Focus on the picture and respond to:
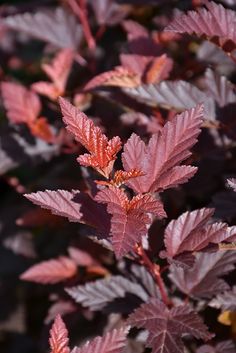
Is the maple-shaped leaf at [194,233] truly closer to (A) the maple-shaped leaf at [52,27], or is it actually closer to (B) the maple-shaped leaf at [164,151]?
(B) the maple-shaped leaf at [164,151]

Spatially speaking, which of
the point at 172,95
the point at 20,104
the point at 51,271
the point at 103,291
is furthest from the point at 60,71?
the point at 103,291

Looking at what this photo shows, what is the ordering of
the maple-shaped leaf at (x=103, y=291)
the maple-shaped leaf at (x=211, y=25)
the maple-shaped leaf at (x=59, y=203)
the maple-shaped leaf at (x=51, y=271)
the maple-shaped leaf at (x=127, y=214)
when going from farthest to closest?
the maple-shaped leaf at (x=51, y=271), the maple-shaped leaf at (x=103, y=291), the maple-shaped leaf at (x=211, y=25), the maple-shaped leaf at (x=59, y=203), the maple-shaped leaf at (x=127, y=214)

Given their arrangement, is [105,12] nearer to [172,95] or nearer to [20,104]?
[20,104]

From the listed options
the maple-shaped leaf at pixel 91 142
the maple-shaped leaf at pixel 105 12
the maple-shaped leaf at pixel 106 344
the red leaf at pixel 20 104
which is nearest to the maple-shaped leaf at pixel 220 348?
the maple-shaped leaf at pixel 106 344

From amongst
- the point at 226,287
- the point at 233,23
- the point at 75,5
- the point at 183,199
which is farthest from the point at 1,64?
the point at 226,287

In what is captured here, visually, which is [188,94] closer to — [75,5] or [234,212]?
[234,212]
